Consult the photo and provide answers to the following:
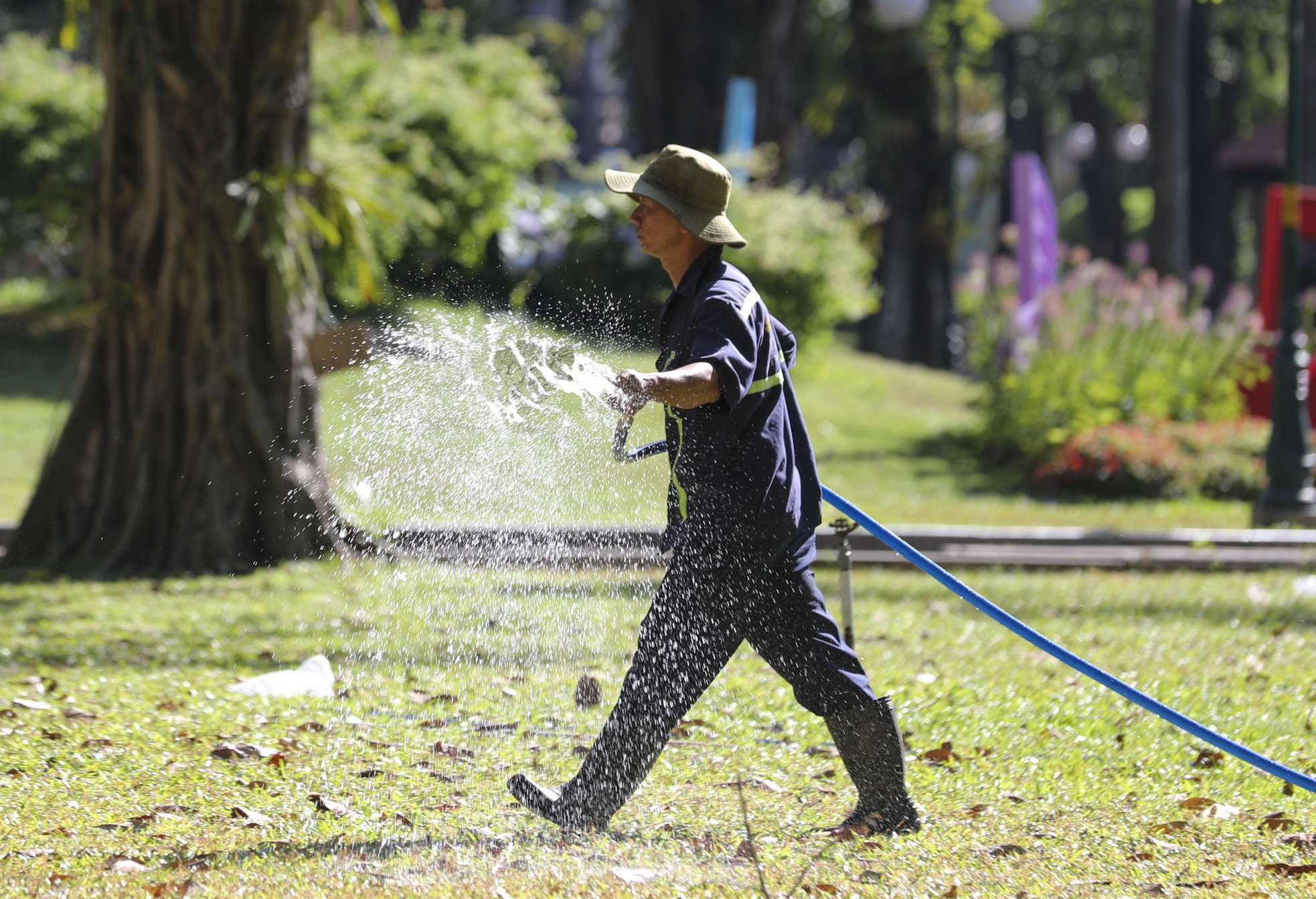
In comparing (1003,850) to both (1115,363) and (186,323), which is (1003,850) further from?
(1115,363)

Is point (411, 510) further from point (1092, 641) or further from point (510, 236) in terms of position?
point (510, 236)

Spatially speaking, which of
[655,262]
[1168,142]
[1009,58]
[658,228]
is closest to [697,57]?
[655,262]

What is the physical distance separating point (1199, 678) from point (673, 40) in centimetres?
1406

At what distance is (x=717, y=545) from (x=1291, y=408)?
8746 mm

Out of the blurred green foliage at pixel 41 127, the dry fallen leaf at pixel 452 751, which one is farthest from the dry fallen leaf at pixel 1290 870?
the blurred green foliage at pixel 41 127

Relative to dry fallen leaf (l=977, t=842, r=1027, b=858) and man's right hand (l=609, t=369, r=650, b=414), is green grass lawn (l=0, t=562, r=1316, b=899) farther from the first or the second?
man's right hand (l=609, t=369, r=650, b=414)

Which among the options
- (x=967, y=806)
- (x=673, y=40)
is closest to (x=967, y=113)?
(x=673, y=40)

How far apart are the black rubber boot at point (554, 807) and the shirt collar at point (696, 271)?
4.54 ft

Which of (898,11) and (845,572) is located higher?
(898,11)

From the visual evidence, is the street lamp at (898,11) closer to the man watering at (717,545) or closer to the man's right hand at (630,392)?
the man watering at (717,545)

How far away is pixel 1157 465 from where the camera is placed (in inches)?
517

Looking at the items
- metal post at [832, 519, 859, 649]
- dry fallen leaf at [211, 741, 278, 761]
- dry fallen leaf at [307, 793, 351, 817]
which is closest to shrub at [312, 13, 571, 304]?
dry fallen leaf at [211, 741, 278, 761]

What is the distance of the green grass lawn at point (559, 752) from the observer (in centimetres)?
404

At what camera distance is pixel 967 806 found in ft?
15.4
